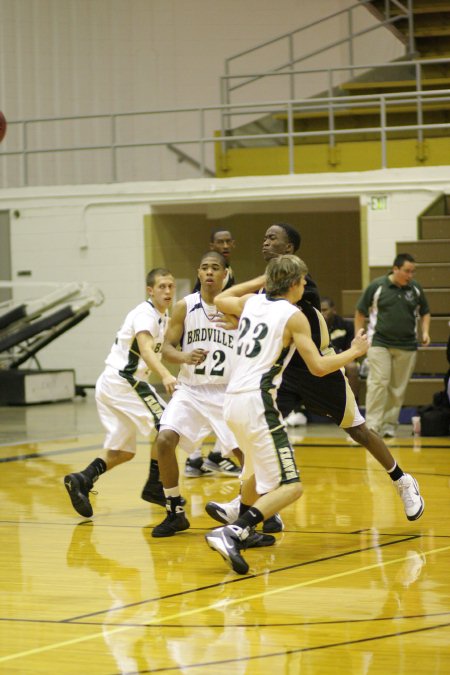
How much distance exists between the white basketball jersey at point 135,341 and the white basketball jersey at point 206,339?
34 cm

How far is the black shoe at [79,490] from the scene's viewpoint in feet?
25.0

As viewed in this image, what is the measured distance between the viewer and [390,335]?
39.7 feet

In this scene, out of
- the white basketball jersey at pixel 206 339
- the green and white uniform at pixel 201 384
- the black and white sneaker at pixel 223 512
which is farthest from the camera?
the white basketball jersey at pixel 206 339

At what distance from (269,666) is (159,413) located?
3.53 meters

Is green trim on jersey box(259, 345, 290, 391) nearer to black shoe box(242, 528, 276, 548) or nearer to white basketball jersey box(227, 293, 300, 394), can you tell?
white basketball jersey box(227, 293, 300, 394)

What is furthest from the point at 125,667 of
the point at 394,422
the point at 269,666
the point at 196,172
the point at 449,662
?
the point at 196,172

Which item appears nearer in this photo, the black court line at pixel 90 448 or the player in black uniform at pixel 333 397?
the player in black uniform at pixel 333 397

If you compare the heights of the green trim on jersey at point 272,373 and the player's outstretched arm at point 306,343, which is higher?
the player's outstretched arm at point 306,343

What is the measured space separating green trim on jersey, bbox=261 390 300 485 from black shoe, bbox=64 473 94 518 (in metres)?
2.01

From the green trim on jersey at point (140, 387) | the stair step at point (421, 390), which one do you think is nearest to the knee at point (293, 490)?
the green trim on jersey at point (140, 387)

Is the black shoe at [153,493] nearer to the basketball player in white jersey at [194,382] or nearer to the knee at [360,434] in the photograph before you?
the basketball player in white jersey at [194,382]

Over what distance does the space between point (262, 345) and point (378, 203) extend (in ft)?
35.4

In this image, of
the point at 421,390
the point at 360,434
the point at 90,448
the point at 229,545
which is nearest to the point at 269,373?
the point at 229,545

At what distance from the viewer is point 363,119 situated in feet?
61.4
